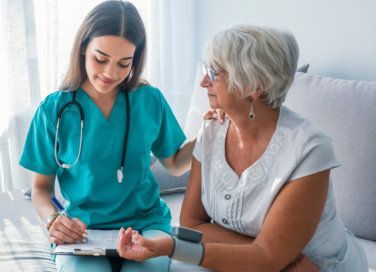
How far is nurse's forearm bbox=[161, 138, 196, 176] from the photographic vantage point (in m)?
1.61

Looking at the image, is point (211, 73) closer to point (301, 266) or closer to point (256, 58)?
point (256, 58)

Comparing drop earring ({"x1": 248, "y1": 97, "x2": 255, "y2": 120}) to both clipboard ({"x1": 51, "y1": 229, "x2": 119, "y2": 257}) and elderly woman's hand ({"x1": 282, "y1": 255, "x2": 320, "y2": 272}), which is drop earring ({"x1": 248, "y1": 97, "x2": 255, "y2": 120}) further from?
clipboard ({"x1": 51, "y1": 229, "x2": 119, "y2": 257})

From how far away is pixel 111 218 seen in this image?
1485 mm

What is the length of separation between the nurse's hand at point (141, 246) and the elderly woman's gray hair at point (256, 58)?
0.40m

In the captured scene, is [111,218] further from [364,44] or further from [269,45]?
[364,44]

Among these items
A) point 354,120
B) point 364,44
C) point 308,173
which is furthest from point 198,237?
point 364,44

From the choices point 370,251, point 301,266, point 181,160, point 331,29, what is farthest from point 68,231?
point 331,29

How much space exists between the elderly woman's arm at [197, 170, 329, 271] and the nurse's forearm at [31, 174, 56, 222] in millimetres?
488

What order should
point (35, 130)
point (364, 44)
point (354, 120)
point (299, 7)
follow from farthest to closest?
1. point (299, 7)
2. point (364, 44)
3. point (354, 120)
4. point (35, 130)

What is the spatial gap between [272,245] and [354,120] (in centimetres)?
66

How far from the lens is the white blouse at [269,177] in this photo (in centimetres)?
122

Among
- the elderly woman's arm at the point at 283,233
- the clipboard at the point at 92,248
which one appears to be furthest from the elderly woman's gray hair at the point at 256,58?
the clipboard at the point at 92,248

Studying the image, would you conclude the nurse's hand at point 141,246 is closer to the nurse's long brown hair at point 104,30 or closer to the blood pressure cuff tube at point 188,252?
the blood pressure cuff tube at point 188,252

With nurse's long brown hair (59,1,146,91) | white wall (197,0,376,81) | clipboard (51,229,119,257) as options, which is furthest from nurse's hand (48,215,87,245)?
white wall (197,0,376,81)
